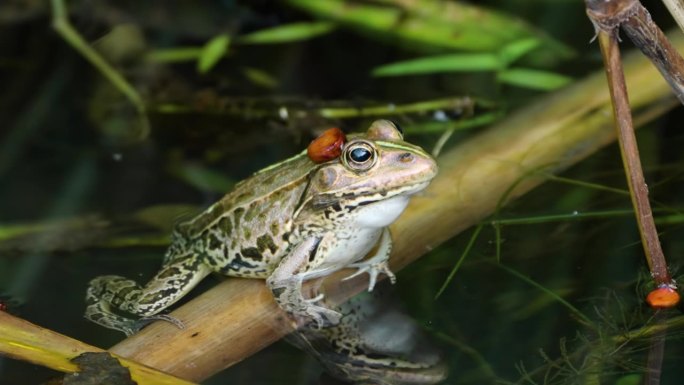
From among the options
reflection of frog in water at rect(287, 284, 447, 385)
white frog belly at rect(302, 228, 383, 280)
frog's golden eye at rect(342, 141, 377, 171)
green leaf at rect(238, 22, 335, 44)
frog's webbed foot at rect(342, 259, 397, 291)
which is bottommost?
reflection of frog in water at rect(287, 284, 447, 385)

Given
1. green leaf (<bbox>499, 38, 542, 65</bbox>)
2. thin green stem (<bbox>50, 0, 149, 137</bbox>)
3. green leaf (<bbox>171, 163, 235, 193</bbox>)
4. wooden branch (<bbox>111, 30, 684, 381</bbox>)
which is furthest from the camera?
thin green stem (<bbox>50, 0, 149, 137</bbox>)

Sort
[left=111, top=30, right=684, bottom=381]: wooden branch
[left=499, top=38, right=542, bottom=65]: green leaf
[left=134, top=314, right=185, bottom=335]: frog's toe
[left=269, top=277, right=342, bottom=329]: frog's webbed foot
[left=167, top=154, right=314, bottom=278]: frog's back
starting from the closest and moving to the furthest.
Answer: [left=111, top=30, right=684, bottom=381]: wooden branch
[left=134, top=314, right=185, bottom=335]: frog's toe
[left=269, top=277, right=342, bottom=329]: frog's webbed foot
[left=167, top=154, right=314, bottom=278]: frog's back
[left=499, top=38, right=542, bottom=65]: green leaf

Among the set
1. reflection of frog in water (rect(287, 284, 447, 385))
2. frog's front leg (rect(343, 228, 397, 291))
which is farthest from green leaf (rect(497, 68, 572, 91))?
reflection of frog in water (rect(287, 284, 447, 385))

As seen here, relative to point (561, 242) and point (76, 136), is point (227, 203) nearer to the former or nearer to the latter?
point (561, 242)

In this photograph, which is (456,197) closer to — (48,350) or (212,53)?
(48,350)

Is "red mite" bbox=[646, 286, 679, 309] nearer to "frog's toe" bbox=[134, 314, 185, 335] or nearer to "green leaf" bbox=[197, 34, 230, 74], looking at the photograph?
"frog's toe" bbox=[134, 314, 185, 335]

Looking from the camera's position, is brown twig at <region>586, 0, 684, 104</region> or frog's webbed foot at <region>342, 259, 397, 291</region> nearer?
brown twig at <region>586, 0, 684, 104</region>

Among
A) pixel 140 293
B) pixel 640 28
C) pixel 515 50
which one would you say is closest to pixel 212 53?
pixel 515 50

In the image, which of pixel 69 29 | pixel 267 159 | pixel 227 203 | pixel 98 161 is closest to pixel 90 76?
pixel 69 29
